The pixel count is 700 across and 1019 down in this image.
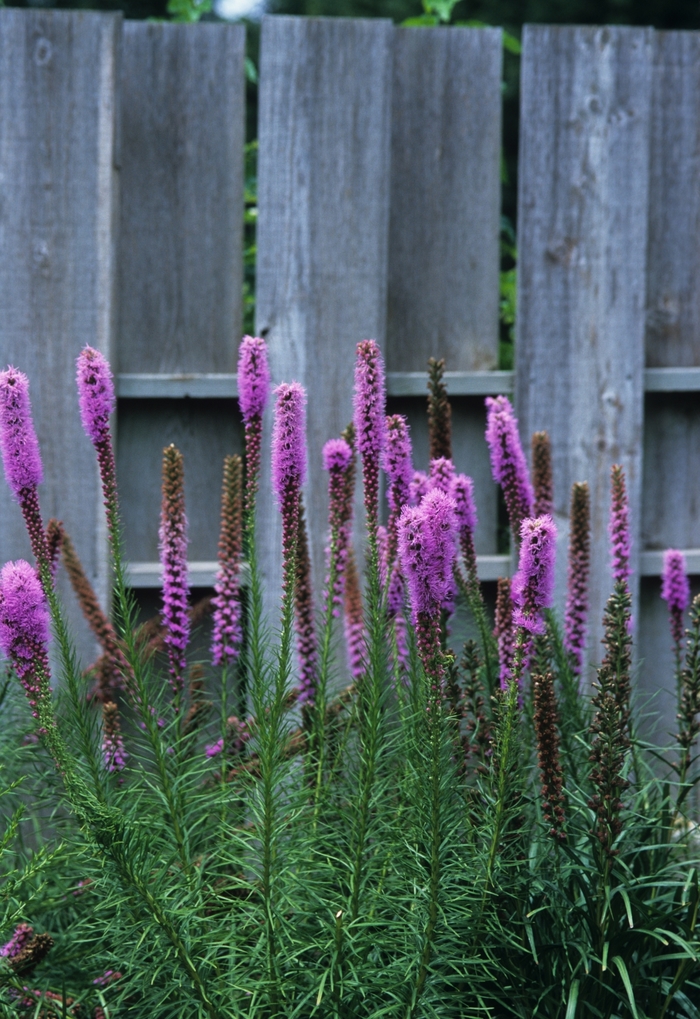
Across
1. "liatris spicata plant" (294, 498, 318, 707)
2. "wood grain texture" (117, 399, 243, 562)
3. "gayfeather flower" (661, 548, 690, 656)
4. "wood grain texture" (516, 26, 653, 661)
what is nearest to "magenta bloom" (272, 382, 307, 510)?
"liatris spicata plant" (294, 498, 318, 707)

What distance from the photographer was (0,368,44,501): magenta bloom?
159 cm

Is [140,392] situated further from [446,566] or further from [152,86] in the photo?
[446,566]

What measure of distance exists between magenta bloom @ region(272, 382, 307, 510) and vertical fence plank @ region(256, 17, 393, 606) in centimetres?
161

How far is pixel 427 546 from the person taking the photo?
1.33 meters

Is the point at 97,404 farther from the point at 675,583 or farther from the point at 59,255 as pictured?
the point at 59,255

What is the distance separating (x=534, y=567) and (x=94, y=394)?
79 centimetres

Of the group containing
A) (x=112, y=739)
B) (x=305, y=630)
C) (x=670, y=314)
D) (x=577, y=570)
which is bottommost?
(x=112, y=739)

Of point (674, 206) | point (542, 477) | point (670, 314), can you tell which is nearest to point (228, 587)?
point (542, 477)

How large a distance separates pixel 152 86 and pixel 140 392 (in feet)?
3.17

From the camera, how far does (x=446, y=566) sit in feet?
4.43

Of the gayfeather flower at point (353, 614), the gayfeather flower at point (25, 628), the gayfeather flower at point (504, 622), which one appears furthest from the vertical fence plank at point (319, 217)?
the gayfeather flower at point (25, 628)

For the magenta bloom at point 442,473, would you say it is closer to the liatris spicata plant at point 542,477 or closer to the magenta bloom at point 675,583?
the liatris spicata plant at point 542,477

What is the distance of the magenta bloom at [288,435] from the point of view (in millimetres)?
1551

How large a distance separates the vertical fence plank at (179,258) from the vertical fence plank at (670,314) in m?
1.37
